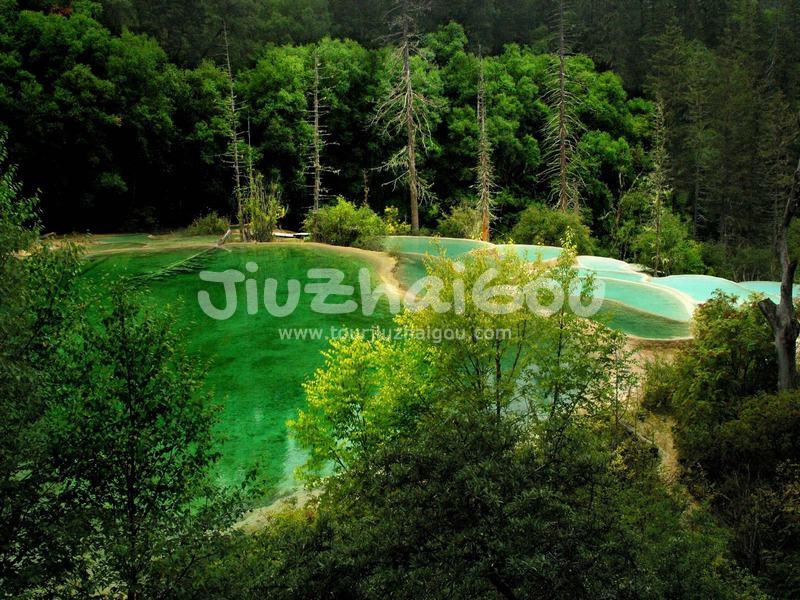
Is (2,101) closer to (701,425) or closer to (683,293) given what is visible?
(683,293)

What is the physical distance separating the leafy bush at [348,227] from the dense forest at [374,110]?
5.65 metres

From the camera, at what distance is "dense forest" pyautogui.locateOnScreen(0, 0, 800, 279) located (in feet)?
85.3

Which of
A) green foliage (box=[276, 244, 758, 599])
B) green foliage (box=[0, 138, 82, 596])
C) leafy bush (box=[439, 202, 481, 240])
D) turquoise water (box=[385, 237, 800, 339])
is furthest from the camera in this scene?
leafy bush (box=[439, 202, 481, 240])

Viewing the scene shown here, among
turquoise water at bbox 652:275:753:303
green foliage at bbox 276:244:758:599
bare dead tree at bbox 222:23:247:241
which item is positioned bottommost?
green foliage at bbox 276:244:758:599

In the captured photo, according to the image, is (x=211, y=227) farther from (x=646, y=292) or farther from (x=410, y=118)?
(x=646, y=292)

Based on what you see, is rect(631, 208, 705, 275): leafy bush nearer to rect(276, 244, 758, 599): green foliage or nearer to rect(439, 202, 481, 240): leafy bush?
rect(439, 202, 481, 240): leafy bush

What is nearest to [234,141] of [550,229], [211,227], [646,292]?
[211,227]

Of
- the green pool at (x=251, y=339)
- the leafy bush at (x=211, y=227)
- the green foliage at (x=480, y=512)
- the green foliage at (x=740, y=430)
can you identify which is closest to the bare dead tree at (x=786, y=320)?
the green foliage at (x=740, y=430)

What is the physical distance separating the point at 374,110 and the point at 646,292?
2112 centimetres

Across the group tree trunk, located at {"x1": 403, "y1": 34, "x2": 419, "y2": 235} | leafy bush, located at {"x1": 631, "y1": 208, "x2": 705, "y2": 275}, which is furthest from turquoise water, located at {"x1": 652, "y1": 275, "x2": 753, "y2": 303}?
tree trunk, located at {"x1": 403, "y1": 34, "x2": 419, "y2": 235}

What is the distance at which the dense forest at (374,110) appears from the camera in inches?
1024

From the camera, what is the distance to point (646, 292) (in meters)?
15.0

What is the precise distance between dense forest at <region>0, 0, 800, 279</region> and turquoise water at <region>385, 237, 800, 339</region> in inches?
241

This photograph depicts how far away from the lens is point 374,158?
33812 mm
